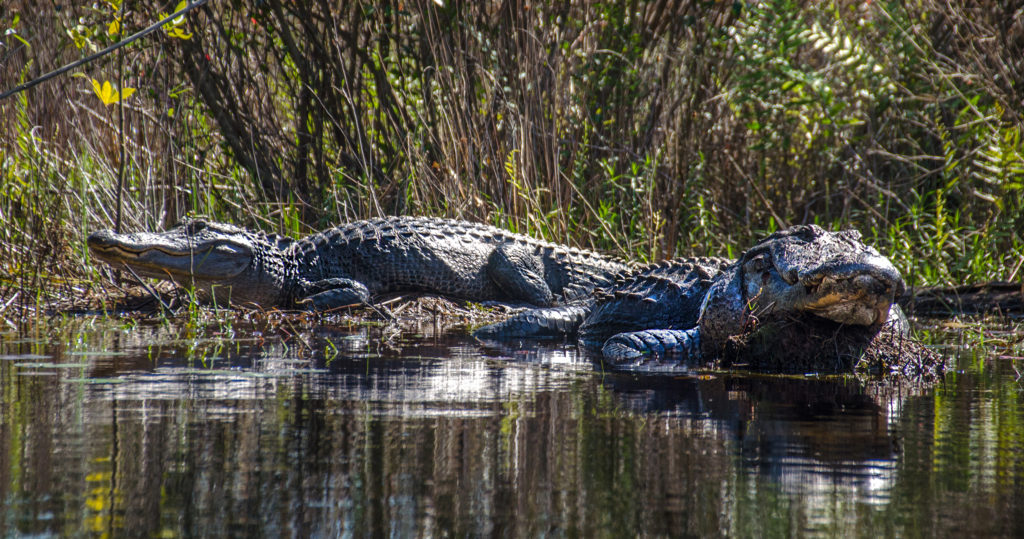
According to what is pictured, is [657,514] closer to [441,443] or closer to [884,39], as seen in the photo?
[441,443]

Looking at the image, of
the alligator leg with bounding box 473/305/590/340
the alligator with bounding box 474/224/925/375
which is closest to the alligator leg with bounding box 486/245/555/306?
the alligator leg with bounding box 473/305/590/340

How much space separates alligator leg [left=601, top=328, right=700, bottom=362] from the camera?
14.5 feet

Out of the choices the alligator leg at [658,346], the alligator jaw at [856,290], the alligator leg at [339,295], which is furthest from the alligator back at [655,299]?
the alligator leg at [339,295]

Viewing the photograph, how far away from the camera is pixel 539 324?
5688mm

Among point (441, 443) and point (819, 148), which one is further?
point (819, 148)

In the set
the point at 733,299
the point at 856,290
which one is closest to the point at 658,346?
the point at 733,299

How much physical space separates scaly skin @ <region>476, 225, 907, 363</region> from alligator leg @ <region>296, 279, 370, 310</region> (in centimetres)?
150

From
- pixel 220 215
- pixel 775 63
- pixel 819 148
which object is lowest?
pixel 220 215

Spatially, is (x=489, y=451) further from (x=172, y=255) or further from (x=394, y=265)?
(x=394, y=265)

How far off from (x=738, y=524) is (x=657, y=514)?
0.48ft

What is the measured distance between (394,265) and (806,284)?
156 inches

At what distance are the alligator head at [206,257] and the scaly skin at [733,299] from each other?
2.21m

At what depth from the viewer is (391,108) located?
8.67 meters

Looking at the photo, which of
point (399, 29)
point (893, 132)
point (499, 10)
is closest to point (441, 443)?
point (499, 10)
